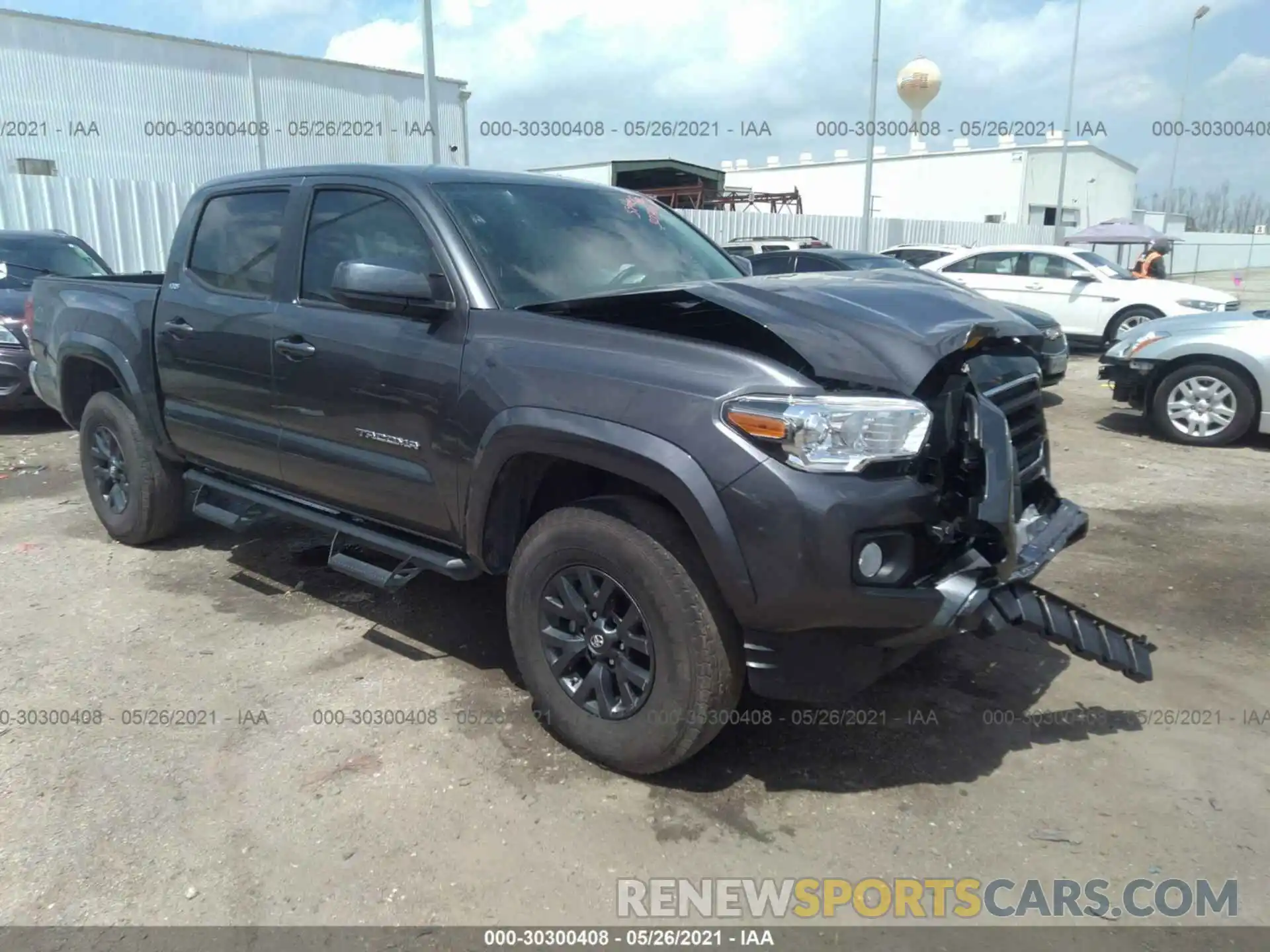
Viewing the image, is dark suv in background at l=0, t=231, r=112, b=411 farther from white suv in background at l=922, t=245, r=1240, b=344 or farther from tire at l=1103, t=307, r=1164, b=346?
tire at l=1103, t=307, r=1164, b=346

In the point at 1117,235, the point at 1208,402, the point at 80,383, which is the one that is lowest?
the point at 1208,402

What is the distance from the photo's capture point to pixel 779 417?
2576 millimetres

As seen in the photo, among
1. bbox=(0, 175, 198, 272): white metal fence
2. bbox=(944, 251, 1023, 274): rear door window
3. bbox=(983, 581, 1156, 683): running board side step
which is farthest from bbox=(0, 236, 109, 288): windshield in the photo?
bbox=(944, 251, 1023, 274): rear door window

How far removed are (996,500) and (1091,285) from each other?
41.1ft

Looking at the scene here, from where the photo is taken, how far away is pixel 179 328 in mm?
4527

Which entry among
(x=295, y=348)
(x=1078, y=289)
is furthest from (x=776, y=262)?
(x=295, y=348)

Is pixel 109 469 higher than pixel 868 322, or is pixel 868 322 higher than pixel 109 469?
pixel 868 322

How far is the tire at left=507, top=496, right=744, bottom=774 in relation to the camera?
9.04ft

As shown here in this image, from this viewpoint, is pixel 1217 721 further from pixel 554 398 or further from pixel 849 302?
pixel 554 398

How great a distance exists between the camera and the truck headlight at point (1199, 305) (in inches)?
503

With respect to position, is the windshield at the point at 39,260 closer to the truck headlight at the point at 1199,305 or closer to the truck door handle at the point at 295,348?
the truck door handle at the point at 295,348

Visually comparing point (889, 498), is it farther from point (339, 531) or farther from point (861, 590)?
point (339, 531)

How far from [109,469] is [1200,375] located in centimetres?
838

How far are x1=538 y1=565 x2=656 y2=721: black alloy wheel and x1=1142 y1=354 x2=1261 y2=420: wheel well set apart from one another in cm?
707
